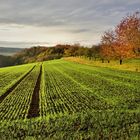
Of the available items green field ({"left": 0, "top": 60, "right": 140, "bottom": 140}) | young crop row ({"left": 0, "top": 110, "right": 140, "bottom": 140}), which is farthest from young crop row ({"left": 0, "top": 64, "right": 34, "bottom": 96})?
young crop row ({"left": 0, "top": 110, "right": 140, "bottom": 140})

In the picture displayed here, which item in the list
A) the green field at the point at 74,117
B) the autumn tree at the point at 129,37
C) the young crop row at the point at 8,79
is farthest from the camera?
the autumn tree at the point at 129,37

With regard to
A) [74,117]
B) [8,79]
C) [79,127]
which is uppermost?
[74,117]

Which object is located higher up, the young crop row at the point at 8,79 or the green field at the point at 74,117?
the green field at the point at 74,117

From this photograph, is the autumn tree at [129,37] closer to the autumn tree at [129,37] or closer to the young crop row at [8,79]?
the autumn tree at [129,37]

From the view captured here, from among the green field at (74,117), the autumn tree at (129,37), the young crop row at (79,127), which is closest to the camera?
the young crop row at (79,127)

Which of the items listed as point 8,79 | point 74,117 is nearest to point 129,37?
point 8,79

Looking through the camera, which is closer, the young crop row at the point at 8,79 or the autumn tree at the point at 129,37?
the young crop row at the point at 8,79

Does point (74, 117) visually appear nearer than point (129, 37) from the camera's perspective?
Yes

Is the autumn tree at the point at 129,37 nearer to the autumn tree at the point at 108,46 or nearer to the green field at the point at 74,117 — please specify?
the autumn tree at the point at 108,46

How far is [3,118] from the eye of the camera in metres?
22.5

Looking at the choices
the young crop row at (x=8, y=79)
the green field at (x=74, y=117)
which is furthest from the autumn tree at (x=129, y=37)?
the green field at (x=74, y=117)

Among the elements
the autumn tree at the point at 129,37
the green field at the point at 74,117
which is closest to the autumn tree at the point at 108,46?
the autumn tree at the point at 129,37

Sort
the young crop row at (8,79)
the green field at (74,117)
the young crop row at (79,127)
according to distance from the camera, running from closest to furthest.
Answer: the young crop row at (79,127) → the green field at (74,117) → the young crop row at (8,79)

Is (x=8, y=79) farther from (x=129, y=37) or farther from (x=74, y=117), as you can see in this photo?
(x=74, y=117)
